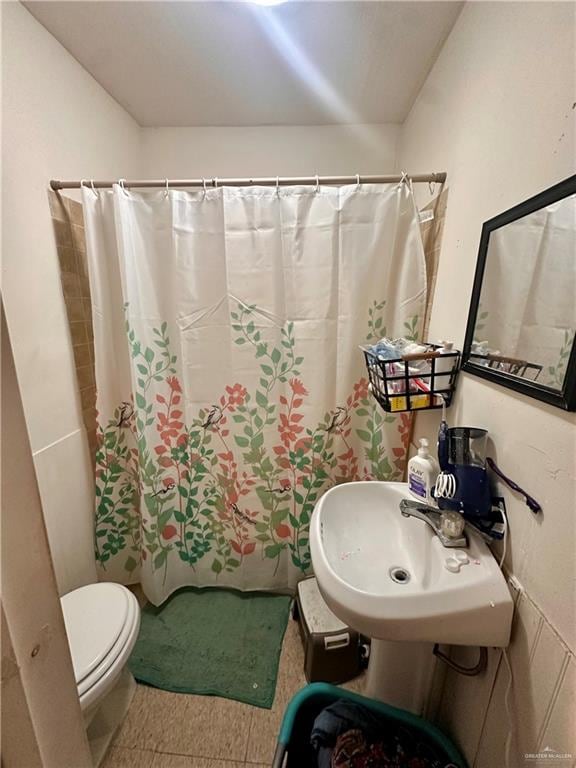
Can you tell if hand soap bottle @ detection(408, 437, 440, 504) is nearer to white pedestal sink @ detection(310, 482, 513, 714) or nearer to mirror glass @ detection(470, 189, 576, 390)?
white pedestal sink @ detection(310, 482, 513, 714)

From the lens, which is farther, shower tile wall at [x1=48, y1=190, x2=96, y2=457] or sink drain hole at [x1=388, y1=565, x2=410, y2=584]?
shower tile wall at [x1=48, y1=190, x2=96, y2=457]

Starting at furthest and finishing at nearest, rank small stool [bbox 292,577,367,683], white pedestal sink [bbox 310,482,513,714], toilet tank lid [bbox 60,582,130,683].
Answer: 1. small stool [bbox 292,577,367,683]
2. toilet tank lid [bbox 60,582,130,683]
3. white pedestal sink [bbox 310,482,513,714]

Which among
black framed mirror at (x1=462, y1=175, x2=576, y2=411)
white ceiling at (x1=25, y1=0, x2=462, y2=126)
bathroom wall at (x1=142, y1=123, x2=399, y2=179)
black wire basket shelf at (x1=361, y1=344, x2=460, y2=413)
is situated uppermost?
white ceiling at (x1=25, y1=0, x2=462, y2=126)

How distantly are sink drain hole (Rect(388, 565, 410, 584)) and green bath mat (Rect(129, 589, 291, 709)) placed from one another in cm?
70

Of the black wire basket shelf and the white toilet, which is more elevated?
the black wire basket shelf

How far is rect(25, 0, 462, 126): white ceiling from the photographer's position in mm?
971

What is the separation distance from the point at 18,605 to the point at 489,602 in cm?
83

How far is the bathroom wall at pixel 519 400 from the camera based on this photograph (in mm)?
564

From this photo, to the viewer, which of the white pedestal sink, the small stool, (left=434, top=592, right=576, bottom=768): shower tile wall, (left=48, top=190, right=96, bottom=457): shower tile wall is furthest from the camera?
(left=48, top=190, right=96, bottom=457): shower tile wall

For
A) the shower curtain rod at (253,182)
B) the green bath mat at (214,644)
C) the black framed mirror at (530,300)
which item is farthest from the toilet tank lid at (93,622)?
the shower curtain rod at (253,182)

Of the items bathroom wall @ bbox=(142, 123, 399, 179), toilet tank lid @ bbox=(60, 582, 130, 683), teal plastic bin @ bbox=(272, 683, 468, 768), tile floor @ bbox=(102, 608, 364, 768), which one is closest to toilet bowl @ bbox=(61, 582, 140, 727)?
toilet tank lid @ bbox=(60, 582, 130, 683)

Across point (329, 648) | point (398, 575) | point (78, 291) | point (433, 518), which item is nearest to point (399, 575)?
point (398, 575)

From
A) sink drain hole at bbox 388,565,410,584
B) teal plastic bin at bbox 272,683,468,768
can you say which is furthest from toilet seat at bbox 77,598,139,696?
sink drain hole at bbox 388,565,410,584

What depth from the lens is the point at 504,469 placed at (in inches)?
28.4
